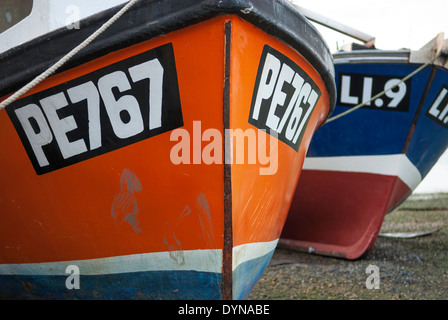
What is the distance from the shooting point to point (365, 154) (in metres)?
4.00

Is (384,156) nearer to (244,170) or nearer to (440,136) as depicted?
(440,136)

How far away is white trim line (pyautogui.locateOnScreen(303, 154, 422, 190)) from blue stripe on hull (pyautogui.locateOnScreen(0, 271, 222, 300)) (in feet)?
8.51

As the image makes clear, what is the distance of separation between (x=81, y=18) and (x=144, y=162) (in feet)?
2.23

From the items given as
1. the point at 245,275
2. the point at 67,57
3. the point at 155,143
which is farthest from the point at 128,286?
the point at 67,57

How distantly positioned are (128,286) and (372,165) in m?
2.84

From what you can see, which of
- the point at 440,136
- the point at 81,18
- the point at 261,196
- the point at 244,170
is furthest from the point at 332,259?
the point at 81,18

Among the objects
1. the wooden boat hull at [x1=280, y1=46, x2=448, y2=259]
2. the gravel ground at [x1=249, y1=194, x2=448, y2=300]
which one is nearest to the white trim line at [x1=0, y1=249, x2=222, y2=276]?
the gravel ground at [x1=249, y1=194, x2=448, y2=300]

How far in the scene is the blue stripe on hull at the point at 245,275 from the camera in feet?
6.29

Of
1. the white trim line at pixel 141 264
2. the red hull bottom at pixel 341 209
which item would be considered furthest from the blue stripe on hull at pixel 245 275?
the red hull bottom at pixel 341 209

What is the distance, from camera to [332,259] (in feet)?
13.6

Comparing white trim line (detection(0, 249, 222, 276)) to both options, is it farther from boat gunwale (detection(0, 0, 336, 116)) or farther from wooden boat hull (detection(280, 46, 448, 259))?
wooden boat hull (detection(280, 46, 448, 259))

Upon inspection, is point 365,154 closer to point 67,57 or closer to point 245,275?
point 245,275

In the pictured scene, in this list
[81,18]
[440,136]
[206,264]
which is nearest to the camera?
[81,18]

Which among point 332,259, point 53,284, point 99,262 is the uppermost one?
point 99,262
